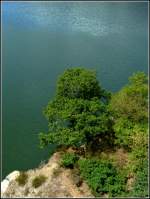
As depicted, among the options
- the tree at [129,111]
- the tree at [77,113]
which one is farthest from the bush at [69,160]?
the tree at [129,111]

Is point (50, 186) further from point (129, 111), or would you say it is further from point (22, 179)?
point (129, 111)

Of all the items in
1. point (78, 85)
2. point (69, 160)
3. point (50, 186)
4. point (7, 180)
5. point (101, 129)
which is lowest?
point (50, 186)

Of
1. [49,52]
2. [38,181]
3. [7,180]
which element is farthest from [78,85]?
[49,52]

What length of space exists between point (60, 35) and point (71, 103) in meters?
20.1

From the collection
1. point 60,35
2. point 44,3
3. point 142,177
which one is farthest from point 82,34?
point 142,177

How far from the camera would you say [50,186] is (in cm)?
1688

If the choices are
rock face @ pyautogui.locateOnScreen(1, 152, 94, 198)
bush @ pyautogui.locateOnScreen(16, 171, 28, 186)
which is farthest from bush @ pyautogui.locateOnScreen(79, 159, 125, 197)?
bush @ pyautogui.locateOnScreen(16, 171, 28, 186)

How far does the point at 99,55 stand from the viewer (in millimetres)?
33031

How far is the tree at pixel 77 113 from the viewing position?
18.0 meters

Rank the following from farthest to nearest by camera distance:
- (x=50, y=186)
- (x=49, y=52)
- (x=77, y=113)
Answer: (x=49, y=52) < (x=77, y=113) < (x=50, y=186)

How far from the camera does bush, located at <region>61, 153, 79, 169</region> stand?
58.5 ft

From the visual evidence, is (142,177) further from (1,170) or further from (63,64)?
(63,64)

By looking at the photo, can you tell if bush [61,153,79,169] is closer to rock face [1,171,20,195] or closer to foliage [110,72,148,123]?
rock face [1,171,20,195]

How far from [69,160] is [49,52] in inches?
668
